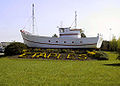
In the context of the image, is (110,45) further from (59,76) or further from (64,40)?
(59,76)

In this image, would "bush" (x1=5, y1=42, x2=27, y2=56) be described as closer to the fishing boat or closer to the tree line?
the fishing boat

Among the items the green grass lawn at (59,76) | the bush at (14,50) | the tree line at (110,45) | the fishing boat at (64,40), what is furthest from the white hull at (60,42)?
the green grass lawn at (59,76)

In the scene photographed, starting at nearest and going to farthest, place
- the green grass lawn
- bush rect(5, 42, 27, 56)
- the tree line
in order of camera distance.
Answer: the green grass lawn → bush rect(5, 42, 27, 56) → the tree line

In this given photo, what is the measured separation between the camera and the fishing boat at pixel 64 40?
26500 millimetres

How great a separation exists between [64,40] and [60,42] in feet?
3.07

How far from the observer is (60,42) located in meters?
27.1

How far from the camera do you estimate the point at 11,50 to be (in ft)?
76.8

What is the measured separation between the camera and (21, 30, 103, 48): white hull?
86.8 feet

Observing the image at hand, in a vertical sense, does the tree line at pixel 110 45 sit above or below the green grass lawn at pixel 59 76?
above

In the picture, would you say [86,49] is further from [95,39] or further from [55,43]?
[55,43]

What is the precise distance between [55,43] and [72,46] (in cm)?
359

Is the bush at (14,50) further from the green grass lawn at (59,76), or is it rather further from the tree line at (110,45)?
the tree line at (110,45)

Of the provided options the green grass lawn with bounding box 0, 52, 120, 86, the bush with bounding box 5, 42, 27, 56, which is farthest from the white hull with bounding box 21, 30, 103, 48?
the green grass lawn with bounding box 0, 52, 120, 86

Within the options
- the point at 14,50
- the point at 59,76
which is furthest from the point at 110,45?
the point at 59,76
